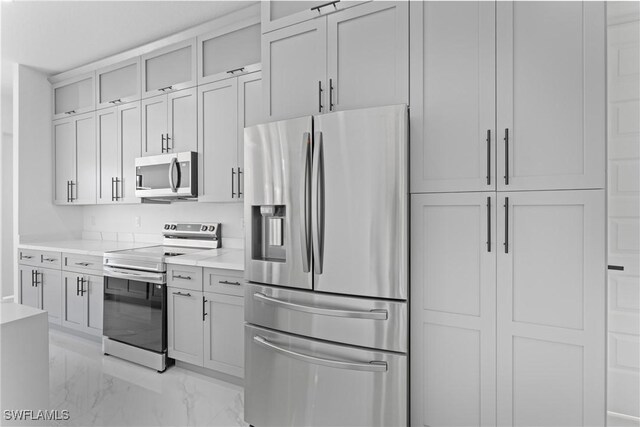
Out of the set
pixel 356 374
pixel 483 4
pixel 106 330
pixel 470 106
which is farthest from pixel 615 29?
pixel 106 330

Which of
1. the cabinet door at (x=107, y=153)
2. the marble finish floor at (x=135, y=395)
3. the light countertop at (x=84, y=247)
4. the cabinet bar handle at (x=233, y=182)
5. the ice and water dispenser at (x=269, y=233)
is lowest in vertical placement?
the marble finish floor at (x=135, y=395)

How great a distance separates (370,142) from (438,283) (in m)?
0.77

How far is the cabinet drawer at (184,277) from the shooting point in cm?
268

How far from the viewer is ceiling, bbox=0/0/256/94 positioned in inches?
109

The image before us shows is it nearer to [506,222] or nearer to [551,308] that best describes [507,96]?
[506,222]

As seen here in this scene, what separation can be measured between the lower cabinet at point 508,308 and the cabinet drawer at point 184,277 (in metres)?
1.68

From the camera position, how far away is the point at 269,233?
209 centimetres

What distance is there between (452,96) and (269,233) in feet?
4.04

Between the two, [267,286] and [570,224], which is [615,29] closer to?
[570,224]

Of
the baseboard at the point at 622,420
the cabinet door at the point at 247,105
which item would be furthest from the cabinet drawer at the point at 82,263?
the baseboard at the point at 622,420

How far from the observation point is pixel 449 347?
170 centimetres

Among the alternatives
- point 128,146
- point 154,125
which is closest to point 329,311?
point 154,125

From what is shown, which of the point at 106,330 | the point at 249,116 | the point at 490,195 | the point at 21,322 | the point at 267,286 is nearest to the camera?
the point at 490,195

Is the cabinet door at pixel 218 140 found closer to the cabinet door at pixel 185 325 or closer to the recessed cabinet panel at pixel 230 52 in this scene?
the recessed cabinet panel at pixel 230 52
